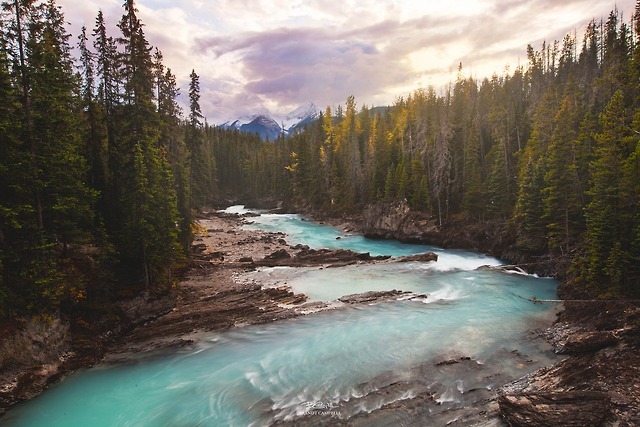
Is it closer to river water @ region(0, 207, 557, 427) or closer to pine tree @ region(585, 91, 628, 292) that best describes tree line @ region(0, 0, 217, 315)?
river water @ region(0, 207, 557, 427)

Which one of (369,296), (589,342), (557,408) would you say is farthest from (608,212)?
(369,296)

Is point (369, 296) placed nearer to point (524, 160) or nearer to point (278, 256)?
point (278, 256)

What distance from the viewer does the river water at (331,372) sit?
1326 centimetres

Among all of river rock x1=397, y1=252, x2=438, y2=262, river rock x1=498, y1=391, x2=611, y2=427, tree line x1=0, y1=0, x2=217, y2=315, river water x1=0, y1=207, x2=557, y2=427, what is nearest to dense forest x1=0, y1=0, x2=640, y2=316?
tree line x1=0, y1=0, x2=217, y2=315

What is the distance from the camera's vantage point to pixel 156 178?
22.8m

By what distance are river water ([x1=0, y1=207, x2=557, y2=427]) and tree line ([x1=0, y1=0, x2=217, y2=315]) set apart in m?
5.27

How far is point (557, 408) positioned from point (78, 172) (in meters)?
23.4

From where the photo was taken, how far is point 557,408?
10562 mm

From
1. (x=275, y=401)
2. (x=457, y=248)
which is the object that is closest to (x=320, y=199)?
(x=457, y=248)

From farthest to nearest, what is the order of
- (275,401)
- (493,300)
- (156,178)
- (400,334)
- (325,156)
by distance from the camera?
(325,156) < (493,300) < (156,178) < (400,334) < (275,401)

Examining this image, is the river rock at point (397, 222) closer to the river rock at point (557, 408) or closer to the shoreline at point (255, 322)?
the shoreline at point (255, 322)

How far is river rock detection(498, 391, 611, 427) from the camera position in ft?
33.0

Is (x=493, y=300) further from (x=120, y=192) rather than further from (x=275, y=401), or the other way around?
(x=120, y=192)

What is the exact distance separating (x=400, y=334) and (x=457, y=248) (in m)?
28.7
